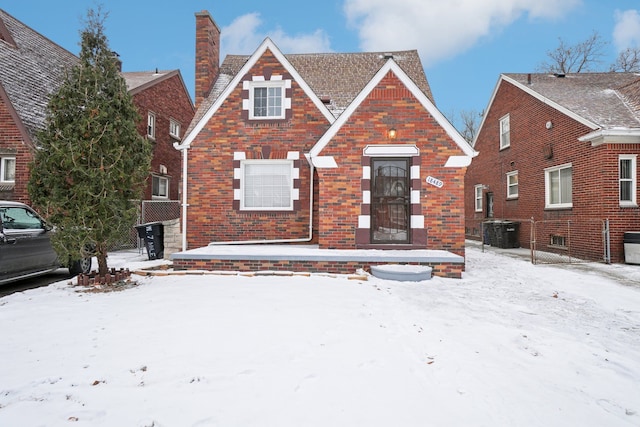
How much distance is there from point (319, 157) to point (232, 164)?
119 inches

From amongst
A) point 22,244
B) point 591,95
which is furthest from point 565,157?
point 22,244

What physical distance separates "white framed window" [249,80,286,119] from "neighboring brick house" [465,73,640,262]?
361 inches

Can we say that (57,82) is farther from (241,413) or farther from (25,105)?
(241,413)

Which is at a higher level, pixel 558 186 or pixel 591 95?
pixel 591 95

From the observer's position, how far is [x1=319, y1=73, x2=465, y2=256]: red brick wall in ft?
28.3

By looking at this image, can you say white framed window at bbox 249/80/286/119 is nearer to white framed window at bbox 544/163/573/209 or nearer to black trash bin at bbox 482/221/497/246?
white framed window at bbox 544/163/573/209

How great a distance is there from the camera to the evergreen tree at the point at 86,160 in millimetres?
6266

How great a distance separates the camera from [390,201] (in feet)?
29.2

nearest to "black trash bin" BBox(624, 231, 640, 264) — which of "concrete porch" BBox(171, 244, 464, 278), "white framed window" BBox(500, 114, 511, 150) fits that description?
"concrete porch" BBox(171, 244, 464, 278)

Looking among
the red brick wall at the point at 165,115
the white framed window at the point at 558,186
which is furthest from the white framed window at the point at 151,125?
the white framed window at the point at 558,186

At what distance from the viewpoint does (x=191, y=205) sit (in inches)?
407

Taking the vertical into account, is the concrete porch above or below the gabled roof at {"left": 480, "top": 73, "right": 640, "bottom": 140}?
below

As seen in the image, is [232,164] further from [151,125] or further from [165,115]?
[165,115]

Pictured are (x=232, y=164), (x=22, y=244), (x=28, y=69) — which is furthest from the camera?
(x=28, y=69)
